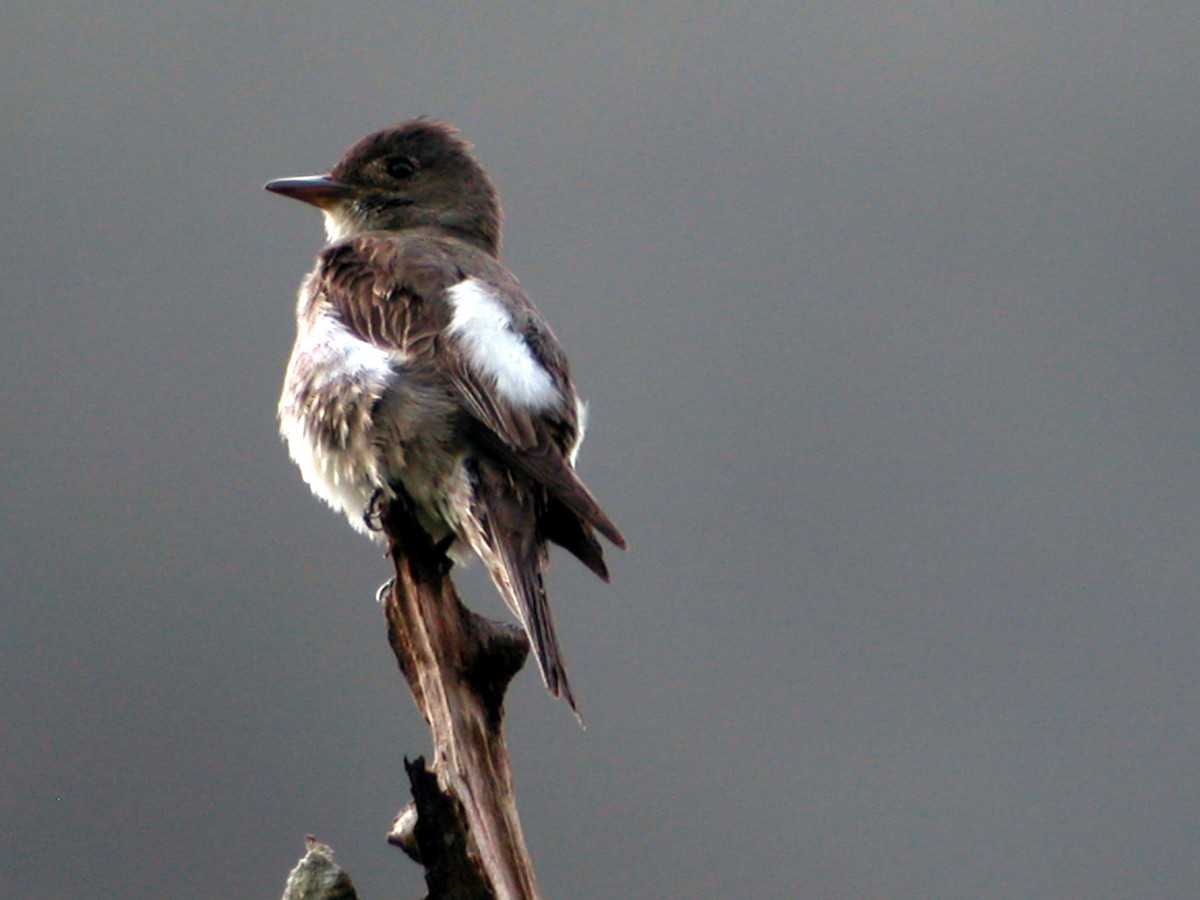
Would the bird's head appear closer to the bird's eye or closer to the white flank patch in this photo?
the bird's eye

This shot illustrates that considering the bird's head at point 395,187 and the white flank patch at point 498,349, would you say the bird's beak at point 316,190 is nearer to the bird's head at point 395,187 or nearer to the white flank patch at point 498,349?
the bird's head at point 395,187

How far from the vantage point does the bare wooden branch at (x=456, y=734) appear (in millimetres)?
3514

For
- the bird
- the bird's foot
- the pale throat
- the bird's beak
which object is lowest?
the bird's foot

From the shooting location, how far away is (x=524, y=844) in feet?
12.2

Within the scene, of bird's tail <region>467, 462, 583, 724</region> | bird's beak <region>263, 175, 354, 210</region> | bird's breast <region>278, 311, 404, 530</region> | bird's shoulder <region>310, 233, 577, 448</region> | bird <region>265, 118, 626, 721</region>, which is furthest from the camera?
bird's beak <region>263, 175, 354, 210</region>

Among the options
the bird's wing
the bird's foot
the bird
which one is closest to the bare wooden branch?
the bird's foot

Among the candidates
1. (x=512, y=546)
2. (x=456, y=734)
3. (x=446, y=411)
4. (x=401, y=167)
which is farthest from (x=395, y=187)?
(x=456, y=734)

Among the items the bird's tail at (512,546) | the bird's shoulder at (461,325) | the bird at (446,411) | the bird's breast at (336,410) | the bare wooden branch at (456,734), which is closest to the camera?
the bare wooden branch at (456,734)

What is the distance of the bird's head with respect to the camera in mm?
6469

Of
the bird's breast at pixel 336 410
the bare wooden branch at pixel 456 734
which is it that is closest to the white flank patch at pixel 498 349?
the bird's breast at pixel 336 410

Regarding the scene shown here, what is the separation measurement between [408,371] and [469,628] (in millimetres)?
1054

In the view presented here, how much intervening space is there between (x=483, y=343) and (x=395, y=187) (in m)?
1.66

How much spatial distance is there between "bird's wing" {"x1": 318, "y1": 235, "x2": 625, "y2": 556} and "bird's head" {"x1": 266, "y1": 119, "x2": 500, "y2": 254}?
754mm

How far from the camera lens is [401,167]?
651 centimetres
